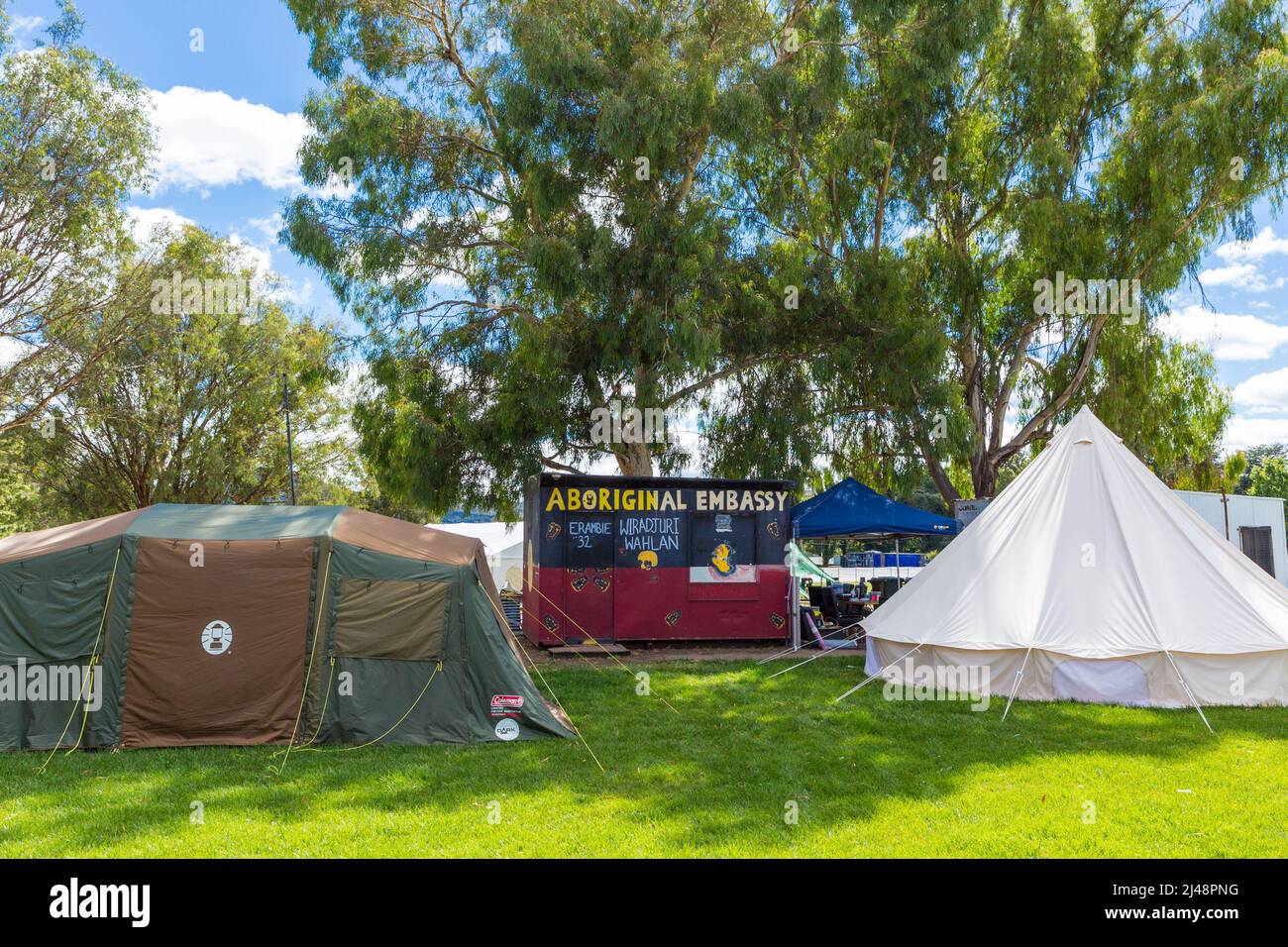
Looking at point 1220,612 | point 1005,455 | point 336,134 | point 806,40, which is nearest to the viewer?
point 1220,612

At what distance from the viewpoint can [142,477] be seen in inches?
1026

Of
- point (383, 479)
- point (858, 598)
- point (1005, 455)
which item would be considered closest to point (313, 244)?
point (383, 479)

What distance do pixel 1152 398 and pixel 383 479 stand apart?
1588cm

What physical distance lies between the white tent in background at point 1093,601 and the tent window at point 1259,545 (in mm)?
12589

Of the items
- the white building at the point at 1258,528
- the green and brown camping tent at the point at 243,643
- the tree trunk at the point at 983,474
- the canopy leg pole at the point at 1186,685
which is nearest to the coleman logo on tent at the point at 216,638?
the green and brown camping tent at the point at 243,643

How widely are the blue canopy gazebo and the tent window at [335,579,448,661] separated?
8480mm

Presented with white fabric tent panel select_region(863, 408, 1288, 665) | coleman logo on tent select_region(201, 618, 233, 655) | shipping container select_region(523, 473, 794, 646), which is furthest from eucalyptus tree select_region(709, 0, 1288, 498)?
coleman logo on tent select_region(201, 618, 233, 655)

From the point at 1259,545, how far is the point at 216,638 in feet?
74.0

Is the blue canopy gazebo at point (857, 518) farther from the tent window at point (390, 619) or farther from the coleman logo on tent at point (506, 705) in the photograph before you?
the tent window at point (390, 619)

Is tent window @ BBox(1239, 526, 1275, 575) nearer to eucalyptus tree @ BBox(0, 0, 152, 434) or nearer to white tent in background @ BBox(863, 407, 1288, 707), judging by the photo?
white tent in background @ BBox(863, 407, 1288, 707)

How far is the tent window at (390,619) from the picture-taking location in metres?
8.42

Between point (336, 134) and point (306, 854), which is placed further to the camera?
point (336, 134)

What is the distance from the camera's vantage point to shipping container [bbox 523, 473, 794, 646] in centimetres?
1449

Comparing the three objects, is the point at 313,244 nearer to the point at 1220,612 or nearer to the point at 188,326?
the point at 188,326
